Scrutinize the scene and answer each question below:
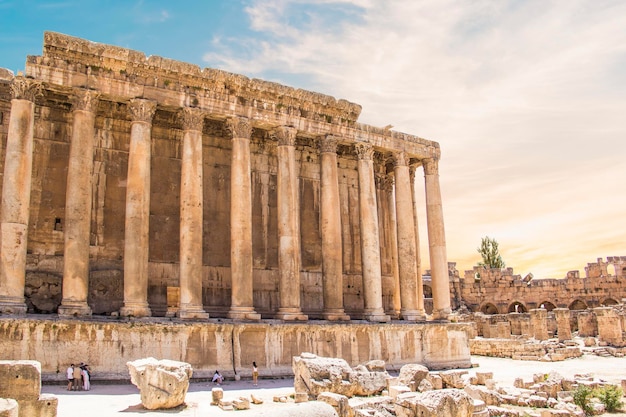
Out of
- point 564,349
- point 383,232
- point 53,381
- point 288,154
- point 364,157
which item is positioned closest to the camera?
point 53,381

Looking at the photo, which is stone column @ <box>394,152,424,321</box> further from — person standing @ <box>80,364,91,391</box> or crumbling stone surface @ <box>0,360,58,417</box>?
crumbling stone surface @ <box>0,360,58,417</box>

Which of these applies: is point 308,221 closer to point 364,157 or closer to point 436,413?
point 364,157

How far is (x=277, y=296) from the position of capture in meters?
21.1

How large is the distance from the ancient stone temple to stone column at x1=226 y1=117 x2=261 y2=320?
0.16 ft

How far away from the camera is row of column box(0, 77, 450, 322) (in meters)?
15.9

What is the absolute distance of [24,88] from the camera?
16.3 meters

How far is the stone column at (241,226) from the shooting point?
60.0 feet

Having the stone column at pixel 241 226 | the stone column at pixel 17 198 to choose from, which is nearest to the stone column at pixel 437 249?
the stone column at pixel 241 226

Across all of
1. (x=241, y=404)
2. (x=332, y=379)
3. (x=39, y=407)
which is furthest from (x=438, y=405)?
(x=39, y=407)

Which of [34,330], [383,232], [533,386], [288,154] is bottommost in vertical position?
[533,386]

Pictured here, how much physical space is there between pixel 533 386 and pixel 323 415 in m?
10.4

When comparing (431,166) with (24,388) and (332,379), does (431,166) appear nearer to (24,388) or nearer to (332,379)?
(332,379)

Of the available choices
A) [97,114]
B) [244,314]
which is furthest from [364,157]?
[97,114]

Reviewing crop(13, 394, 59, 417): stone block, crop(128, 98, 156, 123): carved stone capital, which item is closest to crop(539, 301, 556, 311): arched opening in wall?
crop(128, 98, 156, 123): carved stone capital
